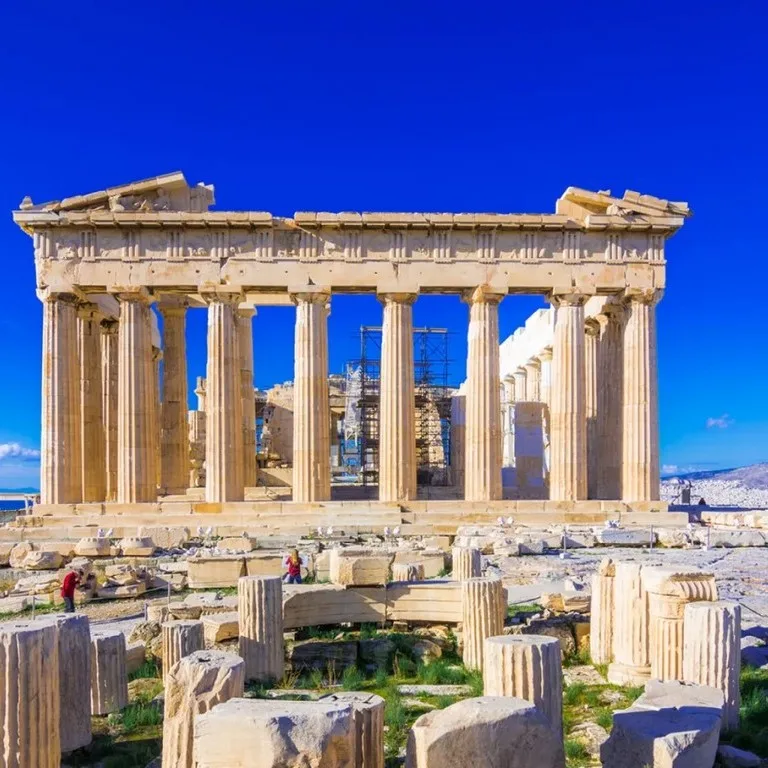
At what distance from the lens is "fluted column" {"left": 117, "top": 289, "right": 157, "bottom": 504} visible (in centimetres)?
2688

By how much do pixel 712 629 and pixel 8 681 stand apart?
7.25m

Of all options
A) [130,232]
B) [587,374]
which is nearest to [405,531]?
[587,374]

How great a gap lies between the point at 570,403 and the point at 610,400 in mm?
3186

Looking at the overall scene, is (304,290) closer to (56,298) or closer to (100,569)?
(56,298)

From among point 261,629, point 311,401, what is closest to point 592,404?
point 311,401

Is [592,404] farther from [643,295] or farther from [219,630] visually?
[219,630]

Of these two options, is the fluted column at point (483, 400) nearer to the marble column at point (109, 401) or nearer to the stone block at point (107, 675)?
the marble column at point (109, 401)

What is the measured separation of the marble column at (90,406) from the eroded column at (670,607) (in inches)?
910

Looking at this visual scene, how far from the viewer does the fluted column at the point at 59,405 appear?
2655 centimetres

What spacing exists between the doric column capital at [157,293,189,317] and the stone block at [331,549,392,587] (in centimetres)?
2004

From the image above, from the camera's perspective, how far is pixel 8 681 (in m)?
7.23

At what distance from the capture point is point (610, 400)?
30.0 m

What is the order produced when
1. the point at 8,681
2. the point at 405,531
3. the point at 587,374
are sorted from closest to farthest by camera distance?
the point at 8,681
the point at 405,531
the point at 587,374

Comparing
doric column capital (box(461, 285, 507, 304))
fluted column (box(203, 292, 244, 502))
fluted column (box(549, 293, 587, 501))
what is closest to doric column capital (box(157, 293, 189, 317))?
fluted column (box(203, 292, 244, 502))
